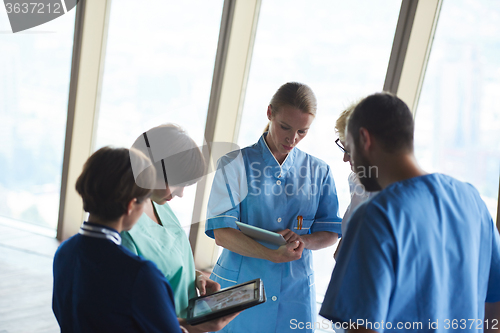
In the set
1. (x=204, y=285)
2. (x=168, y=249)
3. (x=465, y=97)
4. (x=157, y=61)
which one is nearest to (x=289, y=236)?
(x=204, y=285)

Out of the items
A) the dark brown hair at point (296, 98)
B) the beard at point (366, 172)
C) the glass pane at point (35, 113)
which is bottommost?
the glass pane at point (35, 113)

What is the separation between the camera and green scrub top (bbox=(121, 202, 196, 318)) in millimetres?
1114

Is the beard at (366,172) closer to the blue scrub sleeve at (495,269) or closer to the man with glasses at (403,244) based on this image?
the man with glasses at (403,244)

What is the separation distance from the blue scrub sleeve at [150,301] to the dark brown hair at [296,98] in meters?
0.91

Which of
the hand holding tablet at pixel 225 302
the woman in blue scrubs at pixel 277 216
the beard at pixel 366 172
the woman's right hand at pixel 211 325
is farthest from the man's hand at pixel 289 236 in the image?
the beard at pixel 366 172

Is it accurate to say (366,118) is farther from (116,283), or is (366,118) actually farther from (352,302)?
(116,283)

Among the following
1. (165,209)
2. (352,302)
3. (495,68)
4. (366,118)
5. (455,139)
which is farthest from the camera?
(455,139)

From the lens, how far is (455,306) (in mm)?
968

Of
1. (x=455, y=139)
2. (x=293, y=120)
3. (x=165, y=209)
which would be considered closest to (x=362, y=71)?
(x=455, y=139)

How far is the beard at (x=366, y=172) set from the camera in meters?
1.00

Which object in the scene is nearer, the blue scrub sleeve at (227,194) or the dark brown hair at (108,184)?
the dark brown hair at (108,184)

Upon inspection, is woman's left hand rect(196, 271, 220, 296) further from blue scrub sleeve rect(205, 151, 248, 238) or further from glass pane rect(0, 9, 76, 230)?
glass pane rect(0, 9, 76, 230)

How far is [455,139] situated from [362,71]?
850mm

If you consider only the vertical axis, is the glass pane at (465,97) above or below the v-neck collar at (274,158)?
above
